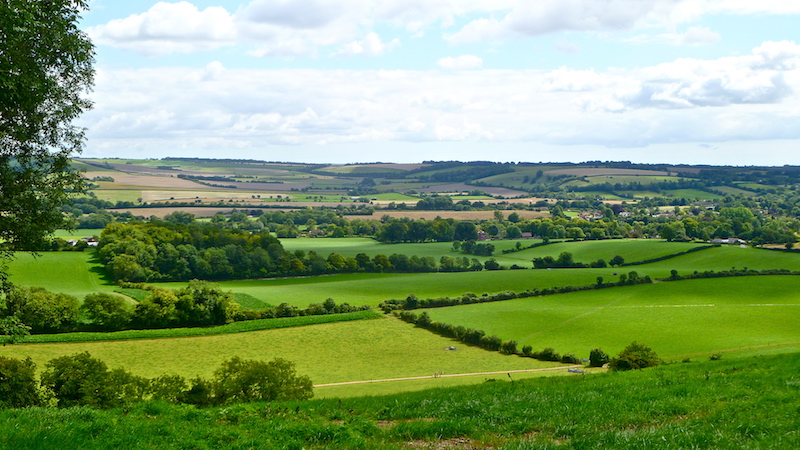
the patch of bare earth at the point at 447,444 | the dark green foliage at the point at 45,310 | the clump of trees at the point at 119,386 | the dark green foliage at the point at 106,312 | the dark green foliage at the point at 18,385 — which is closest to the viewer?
the patch of bare earth at the point at 447,444

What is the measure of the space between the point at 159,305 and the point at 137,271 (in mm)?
31766

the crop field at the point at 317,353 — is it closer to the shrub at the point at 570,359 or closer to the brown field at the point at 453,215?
the shrub at the point at 570,359

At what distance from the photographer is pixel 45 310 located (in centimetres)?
5847

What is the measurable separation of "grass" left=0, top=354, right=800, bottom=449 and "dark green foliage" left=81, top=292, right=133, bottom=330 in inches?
2010

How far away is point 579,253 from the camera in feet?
395

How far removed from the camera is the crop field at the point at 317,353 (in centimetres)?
5006

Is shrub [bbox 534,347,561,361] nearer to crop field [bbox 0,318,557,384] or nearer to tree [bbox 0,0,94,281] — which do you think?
crop field [bbox 0,318,557,384]

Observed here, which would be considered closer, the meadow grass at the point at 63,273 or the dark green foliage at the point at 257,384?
the dark green foliage at the point at 257,384

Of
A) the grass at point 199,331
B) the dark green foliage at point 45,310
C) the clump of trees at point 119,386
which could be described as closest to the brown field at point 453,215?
the grass at point 199,331

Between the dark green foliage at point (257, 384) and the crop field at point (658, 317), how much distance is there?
33.8m

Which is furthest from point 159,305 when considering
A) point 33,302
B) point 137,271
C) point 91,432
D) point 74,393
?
point 91,432

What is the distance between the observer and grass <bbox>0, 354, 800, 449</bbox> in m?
12.6

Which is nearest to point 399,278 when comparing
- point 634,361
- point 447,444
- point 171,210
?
point 634,361

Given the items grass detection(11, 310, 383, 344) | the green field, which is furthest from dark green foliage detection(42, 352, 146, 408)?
the green field
